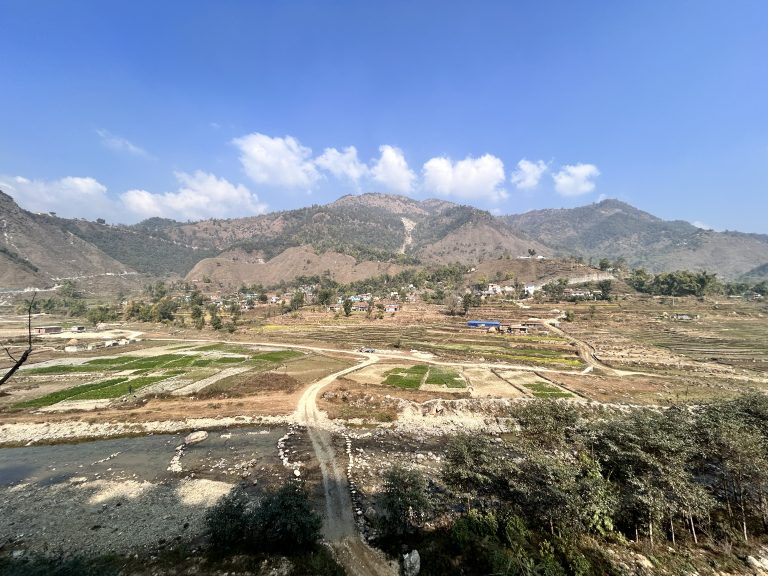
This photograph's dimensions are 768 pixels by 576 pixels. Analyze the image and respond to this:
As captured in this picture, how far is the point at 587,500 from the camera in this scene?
16969 millimetres

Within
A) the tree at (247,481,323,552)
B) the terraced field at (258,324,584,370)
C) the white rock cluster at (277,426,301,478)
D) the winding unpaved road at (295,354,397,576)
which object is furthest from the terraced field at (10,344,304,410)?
the tree at (247,481,323,552)

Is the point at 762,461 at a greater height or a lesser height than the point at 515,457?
greater

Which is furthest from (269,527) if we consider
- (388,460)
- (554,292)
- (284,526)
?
(554,292)

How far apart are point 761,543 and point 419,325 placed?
8347 cm

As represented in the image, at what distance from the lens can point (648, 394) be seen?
42.1 m

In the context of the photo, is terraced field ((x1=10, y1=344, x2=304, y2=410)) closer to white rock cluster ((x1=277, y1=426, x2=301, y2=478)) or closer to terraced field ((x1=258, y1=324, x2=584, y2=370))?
white rock cluster ((x1=277, y1=426, x2=301, y2=478))

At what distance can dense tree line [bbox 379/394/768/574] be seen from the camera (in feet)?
55.1

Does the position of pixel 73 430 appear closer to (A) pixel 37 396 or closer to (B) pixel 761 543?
(A) pixel 37 396

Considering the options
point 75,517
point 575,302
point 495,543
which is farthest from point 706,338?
point 75,517

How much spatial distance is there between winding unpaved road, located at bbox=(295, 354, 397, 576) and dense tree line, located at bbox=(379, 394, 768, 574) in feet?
5.04

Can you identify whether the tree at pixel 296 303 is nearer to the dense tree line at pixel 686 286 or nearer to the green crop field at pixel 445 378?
the green crop field at pixel 445 378

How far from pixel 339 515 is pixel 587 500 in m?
14.1

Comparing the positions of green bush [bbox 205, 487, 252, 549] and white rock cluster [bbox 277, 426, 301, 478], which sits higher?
green bush [bbox 205, 487, 252, 549]

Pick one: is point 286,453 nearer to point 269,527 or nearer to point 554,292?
point 269,527
